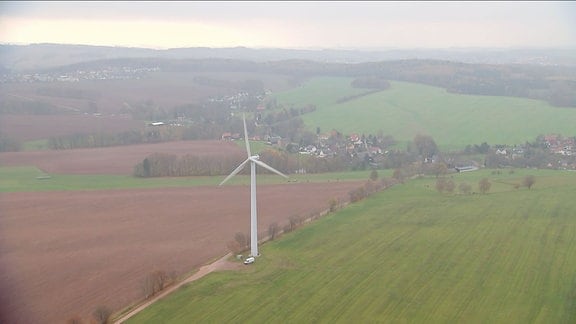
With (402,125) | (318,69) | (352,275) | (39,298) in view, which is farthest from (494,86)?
(39,298)

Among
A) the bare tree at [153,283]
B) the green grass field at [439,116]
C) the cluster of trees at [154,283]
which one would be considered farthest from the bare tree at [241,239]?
the green grass field at [439,116]

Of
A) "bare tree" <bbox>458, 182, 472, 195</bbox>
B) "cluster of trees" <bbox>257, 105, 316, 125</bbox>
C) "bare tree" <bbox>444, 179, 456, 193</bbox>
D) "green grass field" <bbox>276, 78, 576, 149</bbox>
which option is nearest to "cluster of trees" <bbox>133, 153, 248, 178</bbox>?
"bare tree" <bbox>444, 179, 456, 193</bbox>

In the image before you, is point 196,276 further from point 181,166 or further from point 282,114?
point 282,114

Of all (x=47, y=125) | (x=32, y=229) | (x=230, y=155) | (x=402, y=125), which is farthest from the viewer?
(x=402, y=125)

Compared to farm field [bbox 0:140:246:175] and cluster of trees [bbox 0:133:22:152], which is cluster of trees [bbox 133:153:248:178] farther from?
cluster of trees [bbox 0:133:22:152]

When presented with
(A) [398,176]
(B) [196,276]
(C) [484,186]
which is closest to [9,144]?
(A) [398,176]

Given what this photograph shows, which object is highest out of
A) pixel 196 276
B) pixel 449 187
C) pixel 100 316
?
pixel 100 316

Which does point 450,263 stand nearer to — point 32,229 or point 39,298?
point 39,298
